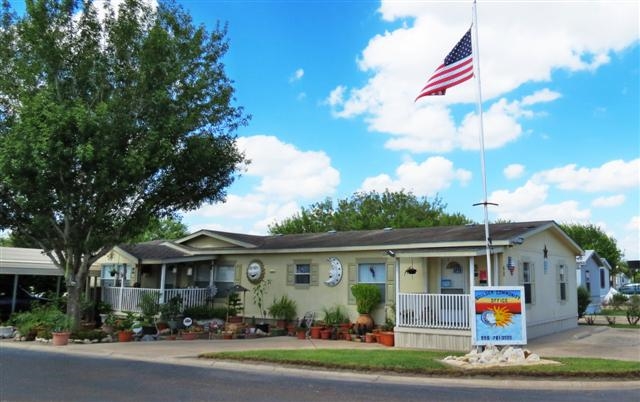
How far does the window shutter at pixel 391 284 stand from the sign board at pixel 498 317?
518cm

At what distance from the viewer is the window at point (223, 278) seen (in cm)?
2166

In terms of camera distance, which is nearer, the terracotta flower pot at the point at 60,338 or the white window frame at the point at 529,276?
the terracotta flower pot at the point at 60,338

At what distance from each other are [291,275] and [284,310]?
1.31 meters

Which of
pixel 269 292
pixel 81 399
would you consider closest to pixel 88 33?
pixel 269 292

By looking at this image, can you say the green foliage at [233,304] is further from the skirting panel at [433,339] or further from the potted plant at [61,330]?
the skirting panel at [433,339]

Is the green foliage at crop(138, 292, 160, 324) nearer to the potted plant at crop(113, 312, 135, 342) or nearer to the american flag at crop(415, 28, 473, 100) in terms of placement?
the potted plant at crop(113, 312, 135, 342)

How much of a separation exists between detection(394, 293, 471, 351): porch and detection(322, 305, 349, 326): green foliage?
3011 mm

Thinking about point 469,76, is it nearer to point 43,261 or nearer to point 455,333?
point 455,333

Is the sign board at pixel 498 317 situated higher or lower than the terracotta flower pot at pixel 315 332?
higher

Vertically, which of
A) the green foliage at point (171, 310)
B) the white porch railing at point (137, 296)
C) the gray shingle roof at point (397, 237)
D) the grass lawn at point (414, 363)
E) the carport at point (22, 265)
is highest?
the gray shingle roof at point (397, 237)

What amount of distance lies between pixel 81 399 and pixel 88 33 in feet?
41.1

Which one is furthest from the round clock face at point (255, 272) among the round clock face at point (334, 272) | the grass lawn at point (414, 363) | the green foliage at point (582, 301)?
the green foliage at point (582, 301)

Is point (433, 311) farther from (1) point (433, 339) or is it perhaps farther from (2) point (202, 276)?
(2) point (202, 276)

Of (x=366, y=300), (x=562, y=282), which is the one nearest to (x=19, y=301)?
(x=366, y=300)
